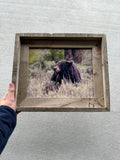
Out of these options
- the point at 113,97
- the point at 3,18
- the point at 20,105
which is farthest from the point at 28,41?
the point at 113,97

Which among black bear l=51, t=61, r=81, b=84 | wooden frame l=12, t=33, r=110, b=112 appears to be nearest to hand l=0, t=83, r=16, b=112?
wooden frame l=12, t=33, r=110, b=112

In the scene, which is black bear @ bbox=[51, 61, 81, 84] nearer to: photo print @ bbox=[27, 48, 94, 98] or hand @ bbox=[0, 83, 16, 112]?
photo print @ bbox=[27, 48, 94, 98]

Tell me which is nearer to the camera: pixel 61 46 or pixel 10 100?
pixel 10 100

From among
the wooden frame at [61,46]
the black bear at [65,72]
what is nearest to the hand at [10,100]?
the wooden frame at [61,46]

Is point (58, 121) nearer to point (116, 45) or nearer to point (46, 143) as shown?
point (46, 143)

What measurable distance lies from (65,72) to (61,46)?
0.10m

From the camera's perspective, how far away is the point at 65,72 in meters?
0.54

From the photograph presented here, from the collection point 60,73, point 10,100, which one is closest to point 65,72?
point 60,73

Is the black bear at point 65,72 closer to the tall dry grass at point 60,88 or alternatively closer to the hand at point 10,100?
the tall dry grass at point 60,88

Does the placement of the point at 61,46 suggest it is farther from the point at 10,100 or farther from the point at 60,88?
the point at 10,100

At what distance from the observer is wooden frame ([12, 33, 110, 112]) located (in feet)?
1.57

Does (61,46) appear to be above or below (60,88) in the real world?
above

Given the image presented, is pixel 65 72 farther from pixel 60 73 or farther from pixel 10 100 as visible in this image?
pixel 10 100

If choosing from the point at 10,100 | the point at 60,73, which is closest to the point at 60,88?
the point at 60,73
